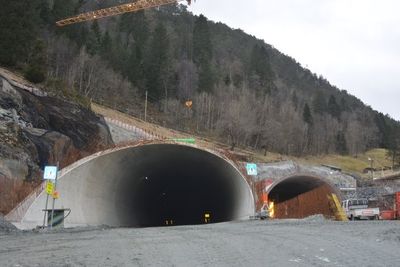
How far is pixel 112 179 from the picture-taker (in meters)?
26.7

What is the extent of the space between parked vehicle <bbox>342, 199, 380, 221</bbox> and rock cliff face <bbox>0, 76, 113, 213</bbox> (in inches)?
645

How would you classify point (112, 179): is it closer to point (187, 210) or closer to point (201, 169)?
point (201, 169)

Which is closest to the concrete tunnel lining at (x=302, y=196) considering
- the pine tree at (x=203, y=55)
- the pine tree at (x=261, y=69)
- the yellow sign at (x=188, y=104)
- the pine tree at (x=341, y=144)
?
the yellow sign at (x=188, y=104)

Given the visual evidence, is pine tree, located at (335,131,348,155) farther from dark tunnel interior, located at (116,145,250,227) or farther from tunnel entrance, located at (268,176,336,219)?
tunnel entrance, located at (268,176,336,219)

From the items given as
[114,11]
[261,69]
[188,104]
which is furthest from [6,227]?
[261,69]

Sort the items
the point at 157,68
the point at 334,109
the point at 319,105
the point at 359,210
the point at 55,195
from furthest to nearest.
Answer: the point at 334,109
the point at 319,105
the point at 157,68
the point at 359,210
the point at 55,195

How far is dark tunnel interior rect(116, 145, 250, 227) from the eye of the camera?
27.6 metres

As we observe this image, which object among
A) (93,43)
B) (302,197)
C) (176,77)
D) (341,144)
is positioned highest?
(93,43)

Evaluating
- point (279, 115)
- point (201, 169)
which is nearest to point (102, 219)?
point (201, 169)

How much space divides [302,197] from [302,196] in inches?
4.9

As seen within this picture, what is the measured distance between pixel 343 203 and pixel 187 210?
13.3 meters

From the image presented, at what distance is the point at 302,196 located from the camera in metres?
36.4

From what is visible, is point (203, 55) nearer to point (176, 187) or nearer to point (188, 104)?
point (188, 104)

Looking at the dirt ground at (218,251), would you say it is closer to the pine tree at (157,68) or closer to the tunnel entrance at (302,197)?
the tunnel entrance at (302,197)
